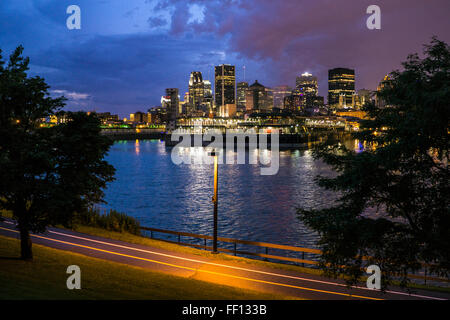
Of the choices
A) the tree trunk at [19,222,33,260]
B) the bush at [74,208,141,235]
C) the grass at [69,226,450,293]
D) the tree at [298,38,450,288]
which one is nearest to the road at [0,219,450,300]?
the grass at [69,226,450,293]

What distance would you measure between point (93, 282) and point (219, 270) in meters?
7.06

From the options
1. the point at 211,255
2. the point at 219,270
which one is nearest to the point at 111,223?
the point at 211,255

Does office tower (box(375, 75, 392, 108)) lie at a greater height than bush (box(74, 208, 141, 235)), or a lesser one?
greater

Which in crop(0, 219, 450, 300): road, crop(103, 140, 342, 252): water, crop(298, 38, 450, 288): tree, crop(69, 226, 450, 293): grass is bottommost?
crop(103, 140, 342, 252): water

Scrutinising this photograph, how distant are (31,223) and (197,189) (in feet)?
163

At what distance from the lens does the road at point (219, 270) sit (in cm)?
1616

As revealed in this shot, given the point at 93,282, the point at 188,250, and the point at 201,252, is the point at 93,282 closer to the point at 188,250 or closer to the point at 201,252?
the point at 201,252

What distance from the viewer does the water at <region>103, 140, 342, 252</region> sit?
126 feet

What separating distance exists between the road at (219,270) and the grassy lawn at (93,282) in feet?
5.22

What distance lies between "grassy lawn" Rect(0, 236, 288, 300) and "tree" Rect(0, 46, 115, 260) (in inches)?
68.8

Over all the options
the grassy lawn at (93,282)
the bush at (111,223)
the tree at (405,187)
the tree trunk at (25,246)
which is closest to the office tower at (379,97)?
the tree at (405,187)

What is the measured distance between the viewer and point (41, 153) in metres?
14.1

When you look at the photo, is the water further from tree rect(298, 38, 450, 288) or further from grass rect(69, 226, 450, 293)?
tree rect(298, 38, 450, 288)

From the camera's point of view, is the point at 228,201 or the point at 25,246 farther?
the point at 228,201
